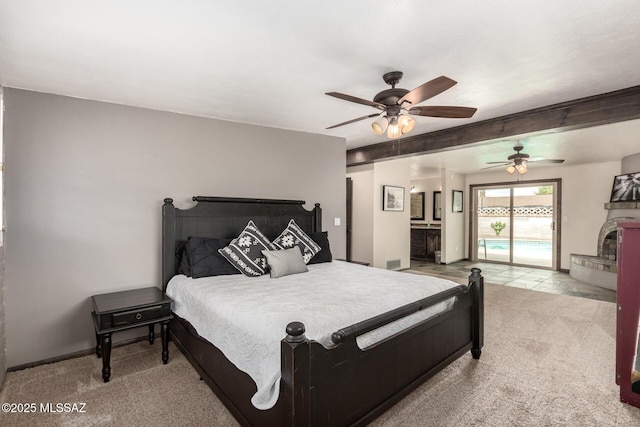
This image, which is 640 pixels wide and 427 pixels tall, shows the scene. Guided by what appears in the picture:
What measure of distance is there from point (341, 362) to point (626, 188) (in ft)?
23.1

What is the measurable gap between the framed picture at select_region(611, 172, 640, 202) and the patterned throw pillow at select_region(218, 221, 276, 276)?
6.57 meters

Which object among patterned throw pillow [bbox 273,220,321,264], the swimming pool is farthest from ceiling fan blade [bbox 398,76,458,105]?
the swimming pool

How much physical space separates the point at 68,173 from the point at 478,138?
4.38 metres

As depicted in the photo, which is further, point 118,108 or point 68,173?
point 118,108

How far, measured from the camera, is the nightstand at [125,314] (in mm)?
2361

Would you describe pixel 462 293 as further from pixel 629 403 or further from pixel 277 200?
pixel 277 200

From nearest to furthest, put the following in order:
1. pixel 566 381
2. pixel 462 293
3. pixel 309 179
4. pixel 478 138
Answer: pixel 566 381
pixel 462 293
pixel 478 138
pixel 309 179

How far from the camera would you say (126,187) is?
3.08 m

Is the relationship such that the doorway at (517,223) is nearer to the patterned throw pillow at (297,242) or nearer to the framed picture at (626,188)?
Result: the framed picture at (626,188)

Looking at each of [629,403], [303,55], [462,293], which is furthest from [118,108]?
[629,403]

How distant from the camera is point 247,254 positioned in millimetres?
3072

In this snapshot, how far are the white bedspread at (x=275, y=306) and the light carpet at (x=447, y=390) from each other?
0.48 m

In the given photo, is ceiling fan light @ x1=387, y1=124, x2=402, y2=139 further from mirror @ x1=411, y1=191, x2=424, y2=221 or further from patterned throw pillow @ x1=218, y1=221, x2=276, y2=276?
mirror @ x1=411, y1=191, x2=424, y2=221

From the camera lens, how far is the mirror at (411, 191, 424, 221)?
887cm
